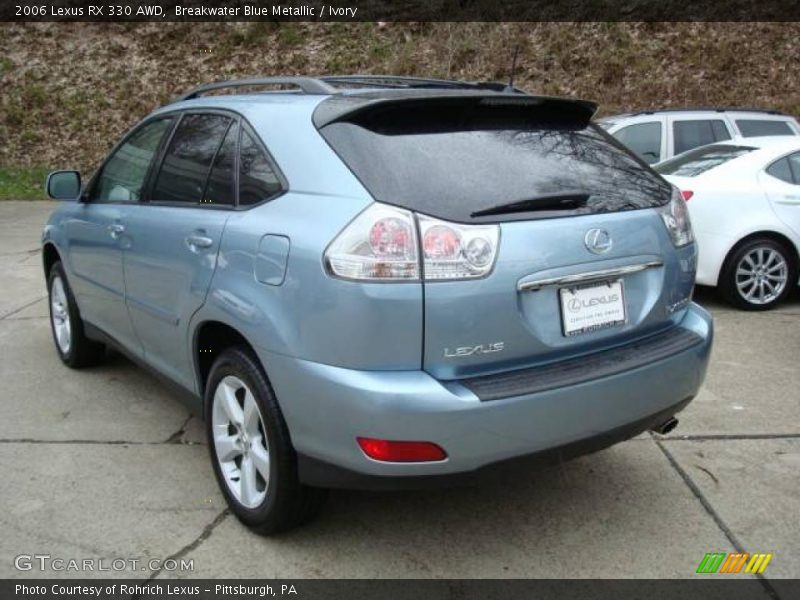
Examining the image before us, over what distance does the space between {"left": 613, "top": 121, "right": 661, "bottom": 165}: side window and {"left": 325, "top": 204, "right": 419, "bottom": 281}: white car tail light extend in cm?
817

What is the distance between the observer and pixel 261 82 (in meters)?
3.45

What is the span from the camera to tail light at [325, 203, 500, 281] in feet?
7.90

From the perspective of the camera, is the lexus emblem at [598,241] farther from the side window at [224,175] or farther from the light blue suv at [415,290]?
the side window at [224,175]

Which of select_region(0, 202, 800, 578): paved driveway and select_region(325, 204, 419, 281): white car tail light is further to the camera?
select_region(0, 202, 800, 578): paved driveway

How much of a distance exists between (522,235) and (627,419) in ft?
2.58

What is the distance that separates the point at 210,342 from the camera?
325 centimetres
